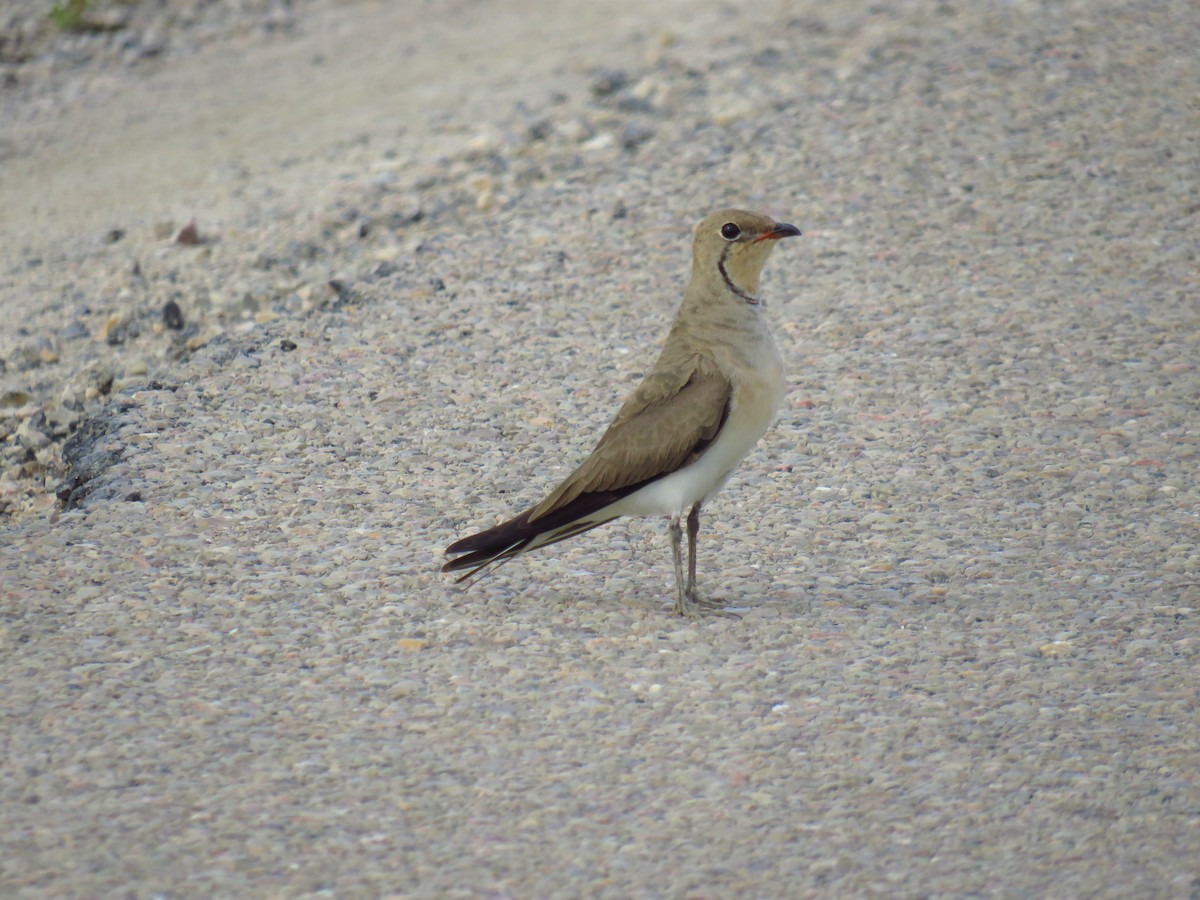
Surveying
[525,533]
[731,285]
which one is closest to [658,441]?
[525,533]

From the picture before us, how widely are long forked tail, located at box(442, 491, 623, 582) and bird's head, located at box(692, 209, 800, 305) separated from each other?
85 cm

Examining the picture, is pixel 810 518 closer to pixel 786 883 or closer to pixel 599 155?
pixel 786 883

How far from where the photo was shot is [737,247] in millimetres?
5023

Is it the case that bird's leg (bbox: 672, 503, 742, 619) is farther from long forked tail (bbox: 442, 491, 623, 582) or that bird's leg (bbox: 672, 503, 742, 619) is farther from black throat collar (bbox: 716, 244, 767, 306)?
black throat collar (bbox: 716, 244, 767, 306)

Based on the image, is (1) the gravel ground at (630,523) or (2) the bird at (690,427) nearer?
(1) the gravel ground at (630,523)

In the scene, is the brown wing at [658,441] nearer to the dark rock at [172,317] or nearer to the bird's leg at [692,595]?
the bird's leg at [692,595]

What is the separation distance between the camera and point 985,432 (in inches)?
244

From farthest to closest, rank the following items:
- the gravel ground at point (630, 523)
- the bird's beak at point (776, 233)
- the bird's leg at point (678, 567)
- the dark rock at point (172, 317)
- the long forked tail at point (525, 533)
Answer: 1. the dark rock at point (172, 317)
2. the bird's beak at point (776, 233)
3. the bird's leg at point (678, 567)
4. the long forked tail at point (525, 533)
5. the gravel ground at point (630, 523)

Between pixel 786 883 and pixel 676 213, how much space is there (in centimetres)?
513

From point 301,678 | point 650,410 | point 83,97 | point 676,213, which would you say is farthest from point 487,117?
point 301,678

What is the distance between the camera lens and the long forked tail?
187 inches

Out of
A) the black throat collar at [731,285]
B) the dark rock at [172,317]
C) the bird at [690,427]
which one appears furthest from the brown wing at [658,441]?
the dark rock at [172,317]

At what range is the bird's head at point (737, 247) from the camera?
5.00 meters

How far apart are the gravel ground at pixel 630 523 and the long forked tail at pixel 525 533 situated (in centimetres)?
27
